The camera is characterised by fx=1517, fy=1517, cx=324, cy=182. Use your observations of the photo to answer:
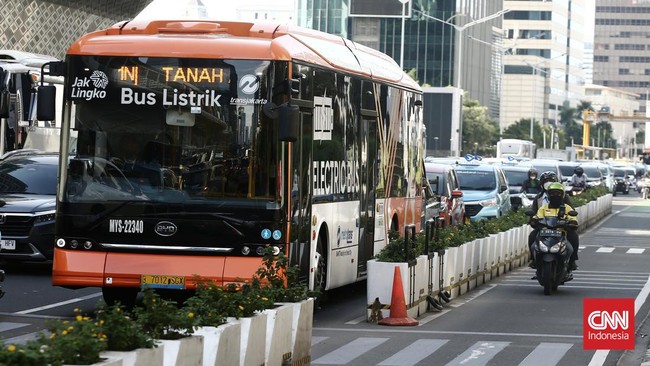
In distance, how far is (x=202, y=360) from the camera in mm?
9414

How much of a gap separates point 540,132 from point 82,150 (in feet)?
488

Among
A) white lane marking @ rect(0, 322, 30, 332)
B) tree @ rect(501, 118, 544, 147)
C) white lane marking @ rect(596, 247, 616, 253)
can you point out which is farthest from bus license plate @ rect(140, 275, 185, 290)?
tree @ rect(501, 118, 544, 147)

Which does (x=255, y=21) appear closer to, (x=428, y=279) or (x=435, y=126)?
(x=428, y=279)

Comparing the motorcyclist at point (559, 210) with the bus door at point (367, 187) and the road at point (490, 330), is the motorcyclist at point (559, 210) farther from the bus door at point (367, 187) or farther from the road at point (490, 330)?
the bus door at point (367, 187)

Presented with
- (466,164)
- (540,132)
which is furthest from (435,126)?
(540,132)

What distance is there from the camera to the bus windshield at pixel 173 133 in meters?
15.8

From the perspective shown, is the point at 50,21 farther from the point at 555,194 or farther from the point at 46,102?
the point at 46,102

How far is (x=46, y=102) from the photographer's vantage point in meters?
16.0

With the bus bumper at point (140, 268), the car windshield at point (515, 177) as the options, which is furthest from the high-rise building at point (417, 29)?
the bus bumper at point (140, 268)

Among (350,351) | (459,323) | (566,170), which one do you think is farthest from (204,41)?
(566,170)

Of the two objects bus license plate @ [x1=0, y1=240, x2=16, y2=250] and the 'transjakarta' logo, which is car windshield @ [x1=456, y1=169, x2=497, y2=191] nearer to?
bus license plate @ [x1=0, y1=240, x2=16, y2=250]

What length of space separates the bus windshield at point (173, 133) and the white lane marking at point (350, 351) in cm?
177

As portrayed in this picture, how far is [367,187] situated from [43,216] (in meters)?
4.84

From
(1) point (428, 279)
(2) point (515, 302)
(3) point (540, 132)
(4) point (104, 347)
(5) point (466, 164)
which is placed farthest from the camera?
(3) point (540, 132)
